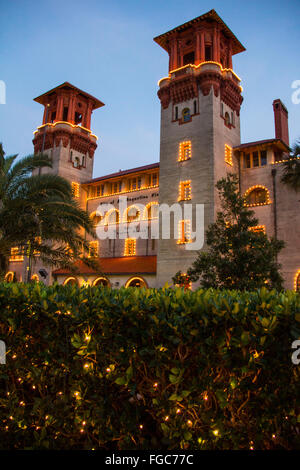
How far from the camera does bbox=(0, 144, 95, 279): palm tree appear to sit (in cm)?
1331

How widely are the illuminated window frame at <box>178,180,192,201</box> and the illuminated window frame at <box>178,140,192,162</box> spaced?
2261 mm

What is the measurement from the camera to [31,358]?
4.89 metres

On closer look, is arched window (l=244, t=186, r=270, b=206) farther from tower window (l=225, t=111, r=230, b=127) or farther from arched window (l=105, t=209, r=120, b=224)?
arched window (l=105, t=209, r=120, b=224)

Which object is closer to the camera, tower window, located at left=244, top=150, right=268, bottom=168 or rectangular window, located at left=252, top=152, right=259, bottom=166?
tower window, located at left=244, top=150, right=268, bottom=168

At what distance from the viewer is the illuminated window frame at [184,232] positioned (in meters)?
28.7

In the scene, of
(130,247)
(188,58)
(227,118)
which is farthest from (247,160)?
(130,247)

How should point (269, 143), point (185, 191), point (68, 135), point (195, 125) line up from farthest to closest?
1. point (68, 135)
2. point (195, 125)
3. point (185, 191)
4. point (269, 143)

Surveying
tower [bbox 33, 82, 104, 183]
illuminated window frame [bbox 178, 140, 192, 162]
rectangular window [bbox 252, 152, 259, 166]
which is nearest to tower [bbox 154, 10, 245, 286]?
illuminated window frame [bbox 178, 140, 192, 162]

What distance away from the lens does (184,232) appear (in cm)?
2905

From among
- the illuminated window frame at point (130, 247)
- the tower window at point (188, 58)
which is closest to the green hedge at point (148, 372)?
the illuminated window frame at point (130, 247)

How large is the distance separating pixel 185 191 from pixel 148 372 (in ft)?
87.4

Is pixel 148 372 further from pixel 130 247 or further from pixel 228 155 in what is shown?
pixel 130 247

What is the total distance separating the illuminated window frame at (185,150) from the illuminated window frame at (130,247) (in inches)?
431

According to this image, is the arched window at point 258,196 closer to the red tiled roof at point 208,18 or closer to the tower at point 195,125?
the tower at point 195,125
